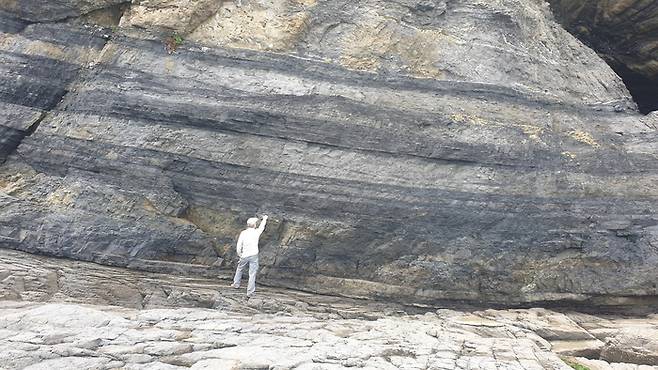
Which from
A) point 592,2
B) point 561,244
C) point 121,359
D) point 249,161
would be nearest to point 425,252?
point 561,244

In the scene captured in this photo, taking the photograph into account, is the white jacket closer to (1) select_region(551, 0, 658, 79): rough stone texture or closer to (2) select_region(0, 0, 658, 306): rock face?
(2) select_region(0, 0, 658, 306): rock face

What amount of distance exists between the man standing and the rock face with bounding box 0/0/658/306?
56 centimetres

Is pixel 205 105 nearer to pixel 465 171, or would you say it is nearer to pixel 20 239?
pixel 20 239

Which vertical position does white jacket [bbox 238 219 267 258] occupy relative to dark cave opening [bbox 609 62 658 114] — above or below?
below

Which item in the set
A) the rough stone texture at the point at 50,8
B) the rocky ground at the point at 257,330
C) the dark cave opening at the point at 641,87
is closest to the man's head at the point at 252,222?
the rocky ground at the point at 257,330

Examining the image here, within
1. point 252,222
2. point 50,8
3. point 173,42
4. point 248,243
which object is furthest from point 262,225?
point 50,8

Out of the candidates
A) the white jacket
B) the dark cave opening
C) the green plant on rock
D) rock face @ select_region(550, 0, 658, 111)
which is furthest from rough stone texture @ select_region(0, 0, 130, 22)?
the dark cave opening

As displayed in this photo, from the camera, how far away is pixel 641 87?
15.2 metres

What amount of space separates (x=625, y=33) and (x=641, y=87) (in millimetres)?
2133

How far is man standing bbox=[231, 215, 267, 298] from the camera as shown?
357 inches

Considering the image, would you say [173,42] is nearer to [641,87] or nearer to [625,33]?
[625,33]

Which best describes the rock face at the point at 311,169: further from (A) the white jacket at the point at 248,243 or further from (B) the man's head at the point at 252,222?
(A) the white jacket at the point at 248,243

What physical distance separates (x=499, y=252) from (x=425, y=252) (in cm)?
136

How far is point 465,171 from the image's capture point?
9.88 m
